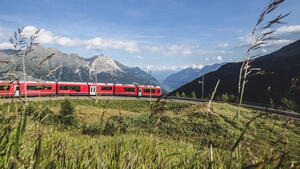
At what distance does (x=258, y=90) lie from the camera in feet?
364

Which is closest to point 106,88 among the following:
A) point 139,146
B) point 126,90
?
point 126,90

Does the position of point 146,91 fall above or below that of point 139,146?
below

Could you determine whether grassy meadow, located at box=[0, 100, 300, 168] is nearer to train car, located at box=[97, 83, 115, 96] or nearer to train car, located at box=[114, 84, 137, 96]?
train car, located at box=[97, 83, 115, 96]

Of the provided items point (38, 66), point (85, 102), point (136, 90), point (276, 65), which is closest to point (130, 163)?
point (38, 66)

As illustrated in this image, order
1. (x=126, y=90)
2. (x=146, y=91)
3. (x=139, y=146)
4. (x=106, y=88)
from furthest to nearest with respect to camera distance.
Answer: (x=146, y=91) → (x=126, y=90) → (x=106, y=88) → (x=139, y=146)

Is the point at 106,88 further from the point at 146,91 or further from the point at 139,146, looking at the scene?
the point at 139,146

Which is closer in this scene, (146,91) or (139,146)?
(139,146)

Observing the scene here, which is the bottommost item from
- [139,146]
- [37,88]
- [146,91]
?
[146,91]

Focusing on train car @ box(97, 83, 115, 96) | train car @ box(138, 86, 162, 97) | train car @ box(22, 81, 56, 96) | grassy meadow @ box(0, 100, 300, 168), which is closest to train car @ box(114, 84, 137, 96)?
train car @ box(138, 86, 162, 97)

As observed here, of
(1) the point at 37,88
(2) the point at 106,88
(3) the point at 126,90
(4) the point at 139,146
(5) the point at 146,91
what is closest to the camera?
Answer: (4) the point at 139,146

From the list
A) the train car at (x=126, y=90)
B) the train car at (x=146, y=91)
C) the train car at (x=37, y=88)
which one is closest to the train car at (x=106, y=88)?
the train car at (x=126, y=90)

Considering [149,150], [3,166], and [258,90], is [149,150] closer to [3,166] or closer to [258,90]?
[3,166]

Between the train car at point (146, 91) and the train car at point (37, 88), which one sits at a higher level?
the train car at point (37, 88)

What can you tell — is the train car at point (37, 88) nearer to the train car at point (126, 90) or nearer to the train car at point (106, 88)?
the train car at point (106, 88)
